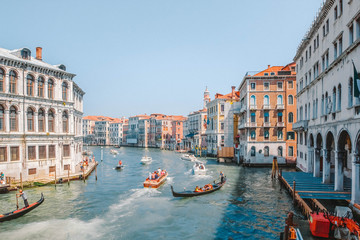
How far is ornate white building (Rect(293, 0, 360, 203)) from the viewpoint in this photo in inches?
620

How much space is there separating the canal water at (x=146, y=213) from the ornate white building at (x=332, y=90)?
4.86m

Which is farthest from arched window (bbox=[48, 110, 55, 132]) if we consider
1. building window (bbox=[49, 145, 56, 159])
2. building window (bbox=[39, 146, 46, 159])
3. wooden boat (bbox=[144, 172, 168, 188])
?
wooden boat (bbox=[144, 172, 168, 188])

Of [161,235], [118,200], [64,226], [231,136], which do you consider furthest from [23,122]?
[231,136]

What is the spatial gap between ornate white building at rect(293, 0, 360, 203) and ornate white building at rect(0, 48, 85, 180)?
2458 centimetres

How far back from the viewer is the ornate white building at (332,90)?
15742 mm

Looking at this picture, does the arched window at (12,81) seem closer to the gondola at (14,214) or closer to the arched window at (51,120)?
the arched window at (51,120)

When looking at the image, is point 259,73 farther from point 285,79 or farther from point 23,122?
point 23,122

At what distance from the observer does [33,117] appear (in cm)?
2792

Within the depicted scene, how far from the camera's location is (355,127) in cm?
1545

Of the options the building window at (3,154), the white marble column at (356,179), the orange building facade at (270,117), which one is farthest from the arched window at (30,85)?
the orange building facade at (270,117)

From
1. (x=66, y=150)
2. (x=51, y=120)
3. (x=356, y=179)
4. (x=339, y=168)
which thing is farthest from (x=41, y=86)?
(x=356, y=179)

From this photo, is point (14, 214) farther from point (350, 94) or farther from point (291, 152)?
point (291, 152)

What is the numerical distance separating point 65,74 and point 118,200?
15423mm

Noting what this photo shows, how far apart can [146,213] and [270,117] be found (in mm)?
29382
